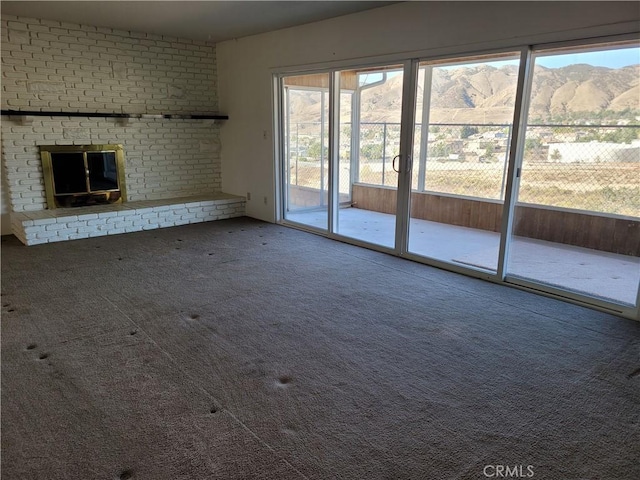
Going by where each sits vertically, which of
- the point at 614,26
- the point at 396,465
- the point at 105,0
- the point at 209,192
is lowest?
the point at 396,465

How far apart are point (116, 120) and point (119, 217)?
4.46 feet

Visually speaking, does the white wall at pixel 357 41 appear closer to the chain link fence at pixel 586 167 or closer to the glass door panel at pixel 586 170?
the glass door panel at pixel 586 170

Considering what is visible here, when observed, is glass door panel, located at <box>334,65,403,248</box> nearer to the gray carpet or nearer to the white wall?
the white wall

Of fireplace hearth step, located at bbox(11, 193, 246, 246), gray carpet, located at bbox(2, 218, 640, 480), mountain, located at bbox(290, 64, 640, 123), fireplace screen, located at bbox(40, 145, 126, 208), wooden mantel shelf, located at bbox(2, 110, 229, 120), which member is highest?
mountain, located at bbox(290, 64, 640, 123)

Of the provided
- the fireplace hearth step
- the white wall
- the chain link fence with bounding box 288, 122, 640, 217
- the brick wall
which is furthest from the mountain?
the fireplace hearth step

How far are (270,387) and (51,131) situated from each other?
16.1ft

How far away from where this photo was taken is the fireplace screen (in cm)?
567

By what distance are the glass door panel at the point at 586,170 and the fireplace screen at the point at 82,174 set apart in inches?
200

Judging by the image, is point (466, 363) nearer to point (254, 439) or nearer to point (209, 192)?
point (254, 439)

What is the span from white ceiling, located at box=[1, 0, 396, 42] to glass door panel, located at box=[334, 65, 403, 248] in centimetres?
179

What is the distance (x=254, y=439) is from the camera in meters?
2.03

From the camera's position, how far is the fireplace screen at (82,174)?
5668mm

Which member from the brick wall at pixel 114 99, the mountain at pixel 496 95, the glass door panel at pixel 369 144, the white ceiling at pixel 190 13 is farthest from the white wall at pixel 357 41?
the glass door panel at pixel 369 144

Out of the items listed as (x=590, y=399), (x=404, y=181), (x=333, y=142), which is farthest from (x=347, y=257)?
(x=590, y=399)
